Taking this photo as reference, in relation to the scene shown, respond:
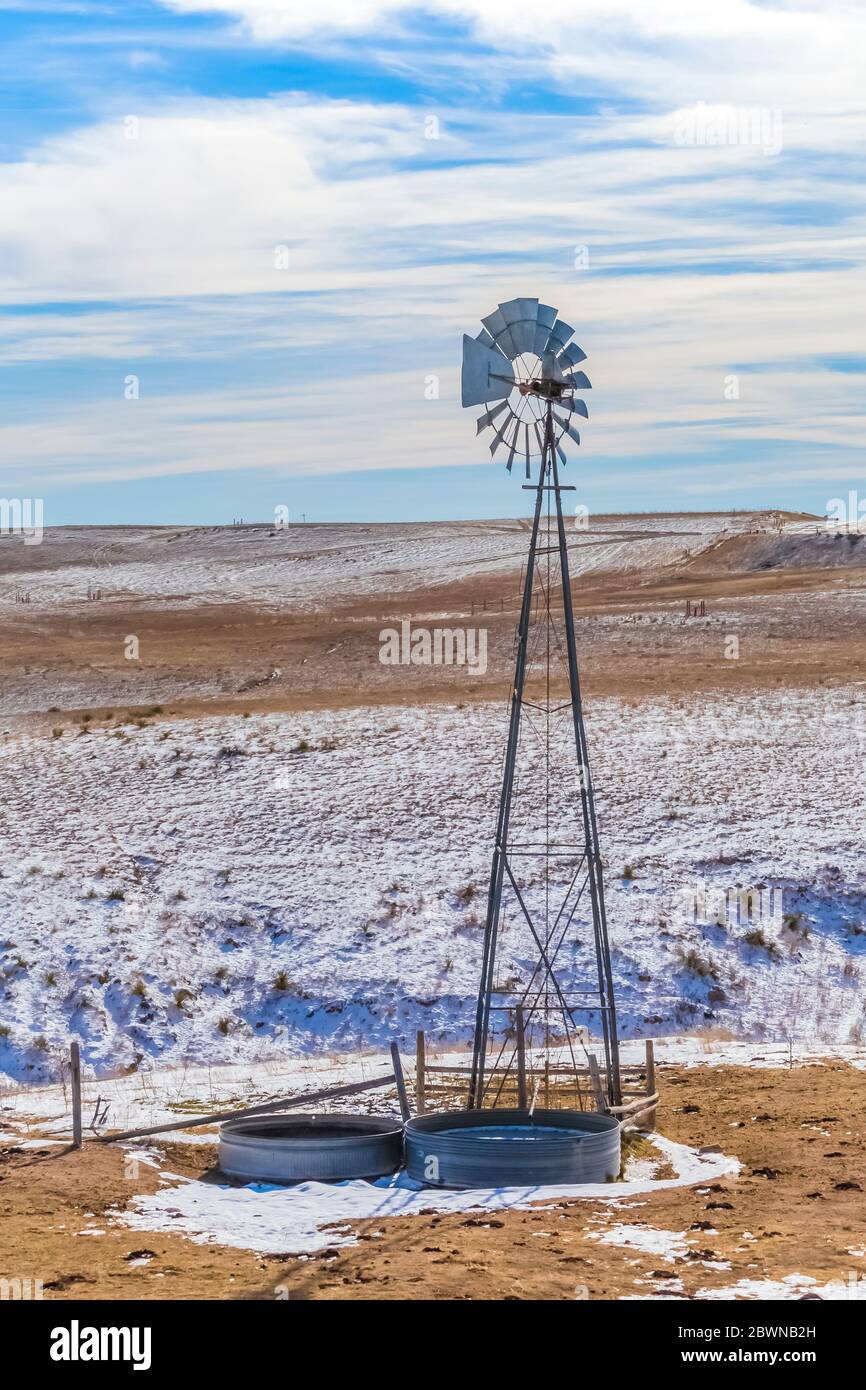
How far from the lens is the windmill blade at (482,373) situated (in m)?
19.1

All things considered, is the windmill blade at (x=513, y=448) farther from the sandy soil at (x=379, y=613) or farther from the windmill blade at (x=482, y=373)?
the sandy soil at (x=379, y=613)

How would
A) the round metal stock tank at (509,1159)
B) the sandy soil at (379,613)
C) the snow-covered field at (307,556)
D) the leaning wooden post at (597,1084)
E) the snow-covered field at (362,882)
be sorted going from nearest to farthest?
the round metal stock tank at (509,1159) → the leaning wooden post at (597,1084) → the snow-covered field at (362,882) → the sandy soil at (379,613) → the snow-covered field at (307,556)

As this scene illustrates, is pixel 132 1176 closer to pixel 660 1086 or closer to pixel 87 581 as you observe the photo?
pixel 660 1086

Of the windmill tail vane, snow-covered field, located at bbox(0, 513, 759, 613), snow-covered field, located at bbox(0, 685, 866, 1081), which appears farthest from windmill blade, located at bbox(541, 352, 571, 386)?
snow-covered field, located at bbox(0, 513, 759, 613)

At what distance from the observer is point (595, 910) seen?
20016mm

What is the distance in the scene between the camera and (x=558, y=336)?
1914 centimetres

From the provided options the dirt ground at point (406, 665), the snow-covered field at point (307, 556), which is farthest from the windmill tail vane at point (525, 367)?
the snow-covered field at point (307, 556)

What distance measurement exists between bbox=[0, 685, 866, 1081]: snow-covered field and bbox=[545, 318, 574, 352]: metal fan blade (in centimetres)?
1144

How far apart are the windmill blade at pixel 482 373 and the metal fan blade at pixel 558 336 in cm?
52

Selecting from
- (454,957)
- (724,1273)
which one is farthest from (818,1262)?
(454,957)

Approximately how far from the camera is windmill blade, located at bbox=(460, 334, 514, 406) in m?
19.1

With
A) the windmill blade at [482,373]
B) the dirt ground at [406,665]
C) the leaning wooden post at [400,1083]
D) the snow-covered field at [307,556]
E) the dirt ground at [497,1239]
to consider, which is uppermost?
the snow-covered field at [307,556]

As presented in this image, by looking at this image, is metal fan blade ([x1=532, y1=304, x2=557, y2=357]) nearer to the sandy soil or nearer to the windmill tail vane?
the windmill tail vane

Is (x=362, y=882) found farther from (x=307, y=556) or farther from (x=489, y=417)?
(x=307, y=556)
